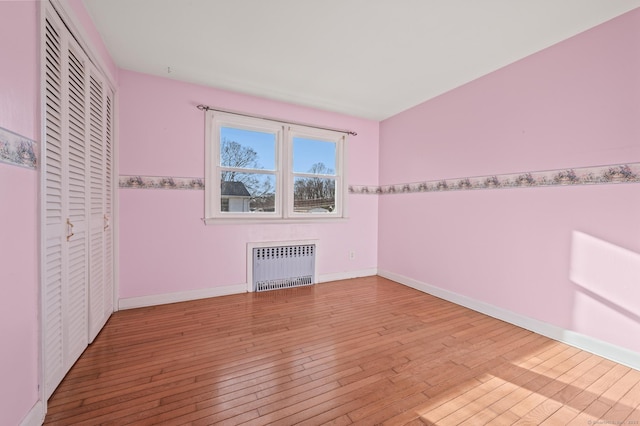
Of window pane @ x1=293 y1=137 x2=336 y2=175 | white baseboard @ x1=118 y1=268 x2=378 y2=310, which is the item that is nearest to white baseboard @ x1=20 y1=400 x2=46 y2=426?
white baseboard @ x1=118 y1=268 x2=378 y2=310

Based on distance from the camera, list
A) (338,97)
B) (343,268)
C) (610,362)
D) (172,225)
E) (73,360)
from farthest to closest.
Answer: (343,268)
(338,97)
(172,225)
(610,362)
(73,360)

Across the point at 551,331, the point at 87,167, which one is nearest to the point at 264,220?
the point at 87,167

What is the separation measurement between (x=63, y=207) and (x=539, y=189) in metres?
3.74

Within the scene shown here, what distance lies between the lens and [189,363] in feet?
5.98

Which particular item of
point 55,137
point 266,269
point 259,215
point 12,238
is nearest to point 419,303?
point 266,269

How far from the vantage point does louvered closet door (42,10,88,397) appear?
146 centimetres

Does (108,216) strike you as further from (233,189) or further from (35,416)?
(35,416)

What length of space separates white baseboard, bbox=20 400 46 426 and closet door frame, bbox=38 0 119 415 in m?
0.02

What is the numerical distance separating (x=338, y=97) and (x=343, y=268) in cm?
248

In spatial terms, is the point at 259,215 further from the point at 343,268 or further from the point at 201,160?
the point at 343,268

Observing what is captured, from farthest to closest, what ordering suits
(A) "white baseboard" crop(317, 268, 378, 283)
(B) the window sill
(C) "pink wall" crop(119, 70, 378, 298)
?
(A) "white baseboard" crop(317, 268, 378, 283) < (B) the window sill < (C) "pink wall" crop(119, 70, 378, 298)

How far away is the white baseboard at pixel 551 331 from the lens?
1875 mm

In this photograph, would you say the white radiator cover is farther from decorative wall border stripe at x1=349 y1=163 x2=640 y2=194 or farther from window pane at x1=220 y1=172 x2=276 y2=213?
decorative wall border stripe at x1=349 y1=163 x2=640 y2=194

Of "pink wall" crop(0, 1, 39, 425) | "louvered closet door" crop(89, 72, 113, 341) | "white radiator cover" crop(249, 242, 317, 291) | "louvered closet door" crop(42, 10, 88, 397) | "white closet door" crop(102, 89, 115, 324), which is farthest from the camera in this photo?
"white radiator cover" crop(249, 242, 317, 291)
